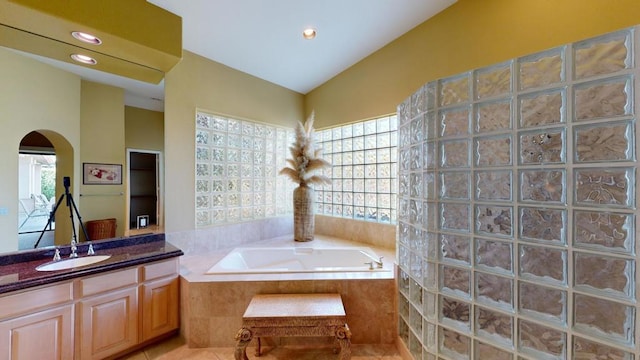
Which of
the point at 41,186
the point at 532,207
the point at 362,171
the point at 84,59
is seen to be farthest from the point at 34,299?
the point at 362,171

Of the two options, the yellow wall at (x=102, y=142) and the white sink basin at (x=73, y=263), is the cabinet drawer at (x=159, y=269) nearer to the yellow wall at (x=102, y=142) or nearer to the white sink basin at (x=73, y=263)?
the white sink basin at (x=73, y=263)

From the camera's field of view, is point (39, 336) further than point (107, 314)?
No

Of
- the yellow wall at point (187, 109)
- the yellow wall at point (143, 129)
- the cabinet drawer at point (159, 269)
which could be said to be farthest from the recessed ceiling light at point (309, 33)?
the cabinet drawer at point (159, 269)

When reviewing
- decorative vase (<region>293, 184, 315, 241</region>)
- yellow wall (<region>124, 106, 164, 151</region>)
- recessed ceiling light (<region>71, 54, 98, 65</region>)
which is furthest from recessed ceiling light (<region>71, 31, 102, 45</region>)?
decorative vase (<region>293, 184, 315, 241</region>)

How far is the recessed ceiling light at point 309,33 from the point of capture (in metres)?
2.37

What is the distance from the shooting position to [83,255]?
1.92 metres

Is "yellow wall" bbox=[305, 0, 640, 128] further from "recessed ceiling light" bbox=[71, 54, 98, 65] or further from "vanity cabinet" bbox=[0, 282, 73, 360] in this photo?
"vanity cabinet" bbox=[0, 282, 73, 360]

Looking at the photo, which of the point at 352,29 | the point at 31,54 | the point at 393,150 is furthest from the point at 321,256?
the point at 31,54

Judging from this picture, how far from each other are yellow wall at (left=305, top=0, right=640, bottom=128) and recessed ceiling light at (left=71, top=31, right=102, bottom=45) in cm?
249

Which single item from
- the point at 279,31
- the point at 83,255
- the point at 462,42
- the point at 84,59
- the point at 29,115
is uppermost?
the point at 279,31

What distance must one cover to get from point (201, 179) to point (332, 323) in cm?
205

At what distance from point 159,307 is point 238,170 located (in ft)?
5.29

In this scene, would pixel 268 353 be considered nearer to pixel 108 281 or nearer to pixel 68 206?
pixel 108 281

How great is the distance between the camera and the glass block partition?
0.97m
